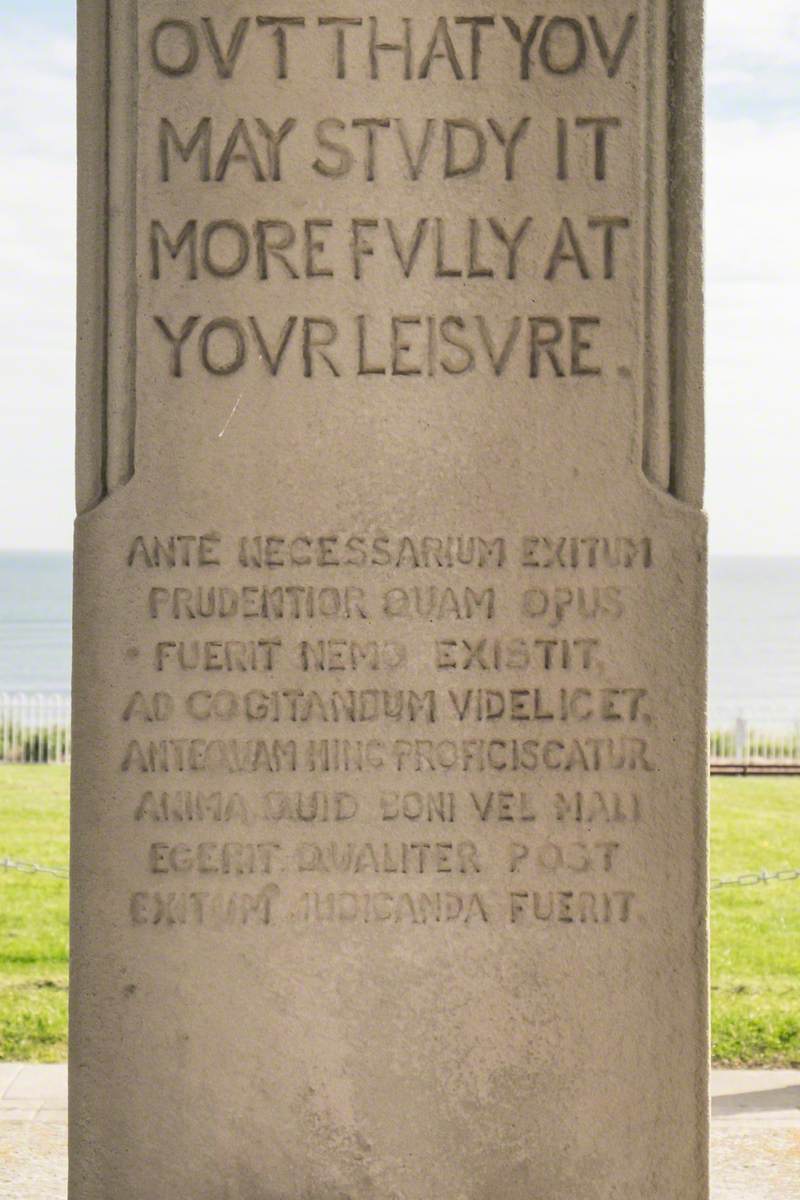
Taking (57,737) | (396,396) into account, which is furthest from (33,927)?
(57,737)

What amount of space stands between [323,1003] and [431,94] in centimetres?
209

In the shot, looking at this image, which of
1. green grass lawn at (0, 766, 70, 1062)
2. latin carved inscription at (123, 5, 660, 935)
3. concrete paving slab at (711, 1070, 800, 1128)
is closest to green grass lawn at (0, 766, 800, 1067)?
green grass lawn at (0, 766, 70, 1062)

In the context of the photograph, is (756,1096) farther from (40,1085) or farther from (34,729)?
(34,729)

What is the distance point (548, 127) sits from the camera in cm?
332

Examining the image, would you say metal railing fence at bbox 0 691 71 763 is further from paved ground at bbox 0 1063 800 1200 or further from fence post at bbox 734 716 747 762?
paved ground at bbox 0 1063 800 1200

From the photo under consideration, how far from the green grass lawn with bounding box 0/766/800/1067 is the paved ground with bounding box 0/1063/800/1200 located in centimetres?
64

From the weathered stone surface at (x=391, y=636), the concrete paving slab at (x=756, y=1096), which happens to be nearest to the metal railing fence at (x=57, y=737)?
the concrete paving slab at (x=756, y=1096)

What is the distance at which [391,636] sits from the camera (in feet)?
10.9

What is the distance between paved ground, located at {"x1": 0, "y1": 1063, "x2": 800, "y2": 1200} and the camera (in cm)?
443

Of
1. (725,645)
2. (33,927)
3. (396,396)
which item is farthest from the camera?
(725,645)

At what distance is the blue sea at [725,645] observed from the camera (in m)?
59.7

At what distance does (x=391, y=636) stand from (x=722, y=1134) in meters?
2.57

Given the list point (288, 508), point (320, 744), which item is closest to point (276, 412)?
point (288, 508)

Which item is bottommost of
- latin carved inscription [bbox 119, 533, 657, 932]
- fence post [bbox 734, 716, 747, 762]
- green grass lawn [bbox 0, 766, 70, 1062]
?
green grass lawn [bbox 0, 766, 70, 1062]
